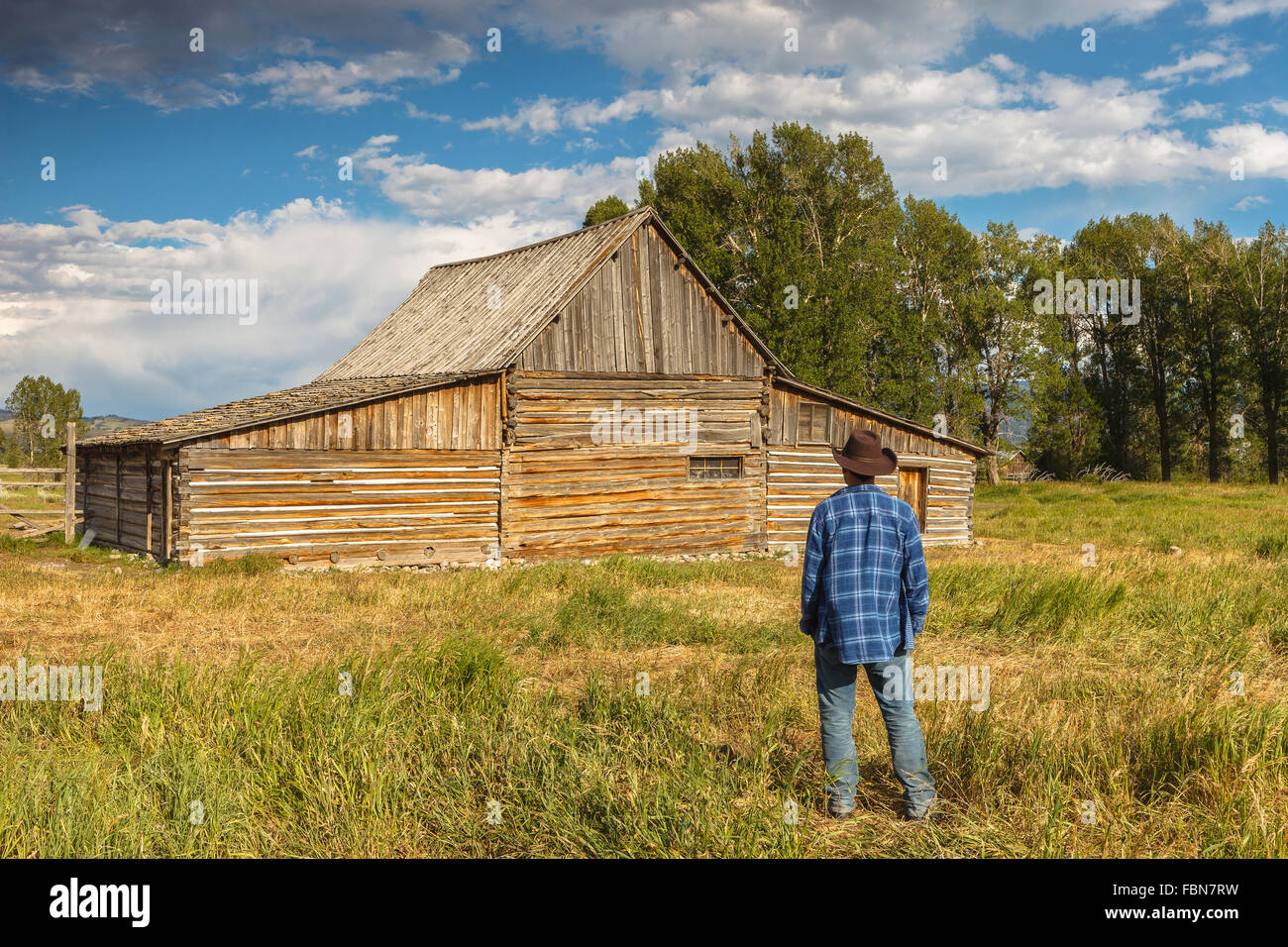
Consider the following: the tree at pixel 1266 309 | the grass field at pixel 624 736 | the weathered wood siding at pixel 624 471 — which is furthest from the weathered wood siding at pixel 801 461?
the tree at pixel 1266 309

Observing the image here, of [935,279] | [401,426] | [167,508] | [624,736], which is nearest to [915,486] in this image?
[401,426]

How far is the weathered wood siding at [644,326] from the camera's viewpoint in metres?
19.0

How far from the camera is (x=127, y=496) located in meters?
19.2

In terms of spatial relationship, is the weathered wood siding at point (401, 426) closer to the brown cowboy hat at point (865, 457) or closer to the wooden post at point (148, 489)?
the wooden post at point (148, 489)

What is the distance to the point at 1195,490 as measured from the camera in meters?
34.8

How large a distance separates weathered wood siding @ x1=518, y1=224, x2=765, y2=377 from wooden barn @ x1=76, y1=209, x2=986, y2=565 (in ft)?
0.15

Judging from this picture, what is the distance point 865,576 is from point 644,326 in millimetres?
15457

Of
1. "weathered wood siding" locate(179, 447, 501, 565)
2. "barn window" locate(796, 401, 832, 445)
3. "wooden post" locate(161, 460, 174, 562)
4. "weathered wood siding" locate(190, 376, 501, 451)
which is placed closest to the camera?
"weathered wood siding" locate(179, 447, 501, 565)

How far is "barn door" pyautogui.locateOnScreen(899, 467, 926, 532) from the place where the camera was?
77.5 ft

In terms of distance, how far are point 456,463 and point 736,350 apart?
22.8ft

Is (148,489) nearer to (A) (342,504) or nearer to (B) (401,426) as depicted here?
(A) (342,504)

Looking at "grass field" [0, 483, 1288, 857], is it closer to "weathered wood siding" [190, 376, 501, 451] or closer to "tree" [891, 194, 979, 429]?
"weathered wood siding" [190, 376, 501, 451]

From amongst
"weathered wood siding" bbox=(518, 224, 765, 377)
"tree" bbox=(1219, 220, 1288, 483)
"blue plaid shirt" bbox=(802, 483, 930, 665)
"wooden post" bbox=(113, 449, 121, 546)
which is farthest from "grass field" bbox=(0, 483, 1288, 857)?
"tree" bbox=(1219, 220, 1288, 483)
